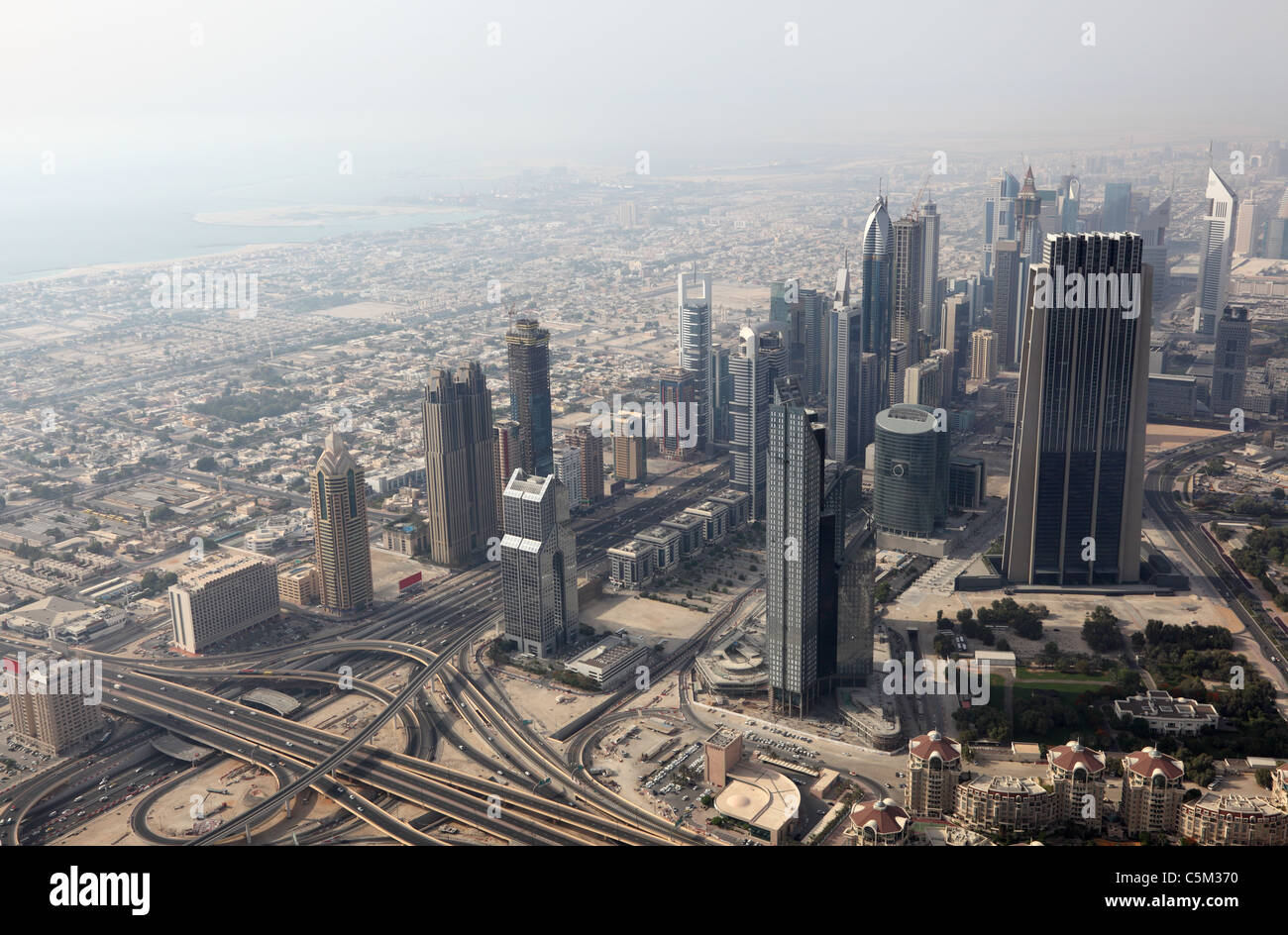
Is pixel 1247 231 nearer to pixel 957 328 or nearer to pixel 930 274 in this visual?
pixel 930 274

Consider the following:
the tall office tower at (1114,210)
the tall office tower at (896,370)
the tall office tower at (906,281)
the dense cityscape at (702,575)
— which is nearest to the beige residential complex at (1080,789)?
the dense cityscape at (702,575)

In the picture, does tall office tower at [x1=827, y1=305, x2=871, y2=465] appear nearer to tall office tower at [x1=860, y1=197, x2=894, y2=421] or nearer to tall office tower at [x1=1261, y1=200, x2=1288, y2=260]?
tall office tower at [x1=860, y1=197, x2=894, y2=421]

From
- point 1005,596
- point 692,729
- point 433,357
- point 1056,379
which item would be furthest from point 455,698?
point 433,357

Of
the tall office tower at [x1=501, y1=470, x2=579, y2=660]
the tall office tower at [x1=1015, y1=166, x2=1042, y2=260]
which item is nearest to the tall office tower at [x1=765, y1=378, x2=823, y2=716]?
the tall office tower at [x1=501, y1=470, x2=579, y2=660]

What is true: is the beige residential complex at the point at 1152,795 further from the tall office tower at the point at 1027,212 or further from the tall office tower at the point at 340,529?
the tall office tower at the point at 1027,212

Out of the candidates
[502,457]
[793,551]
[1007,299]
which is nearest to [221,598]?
[502,457]
